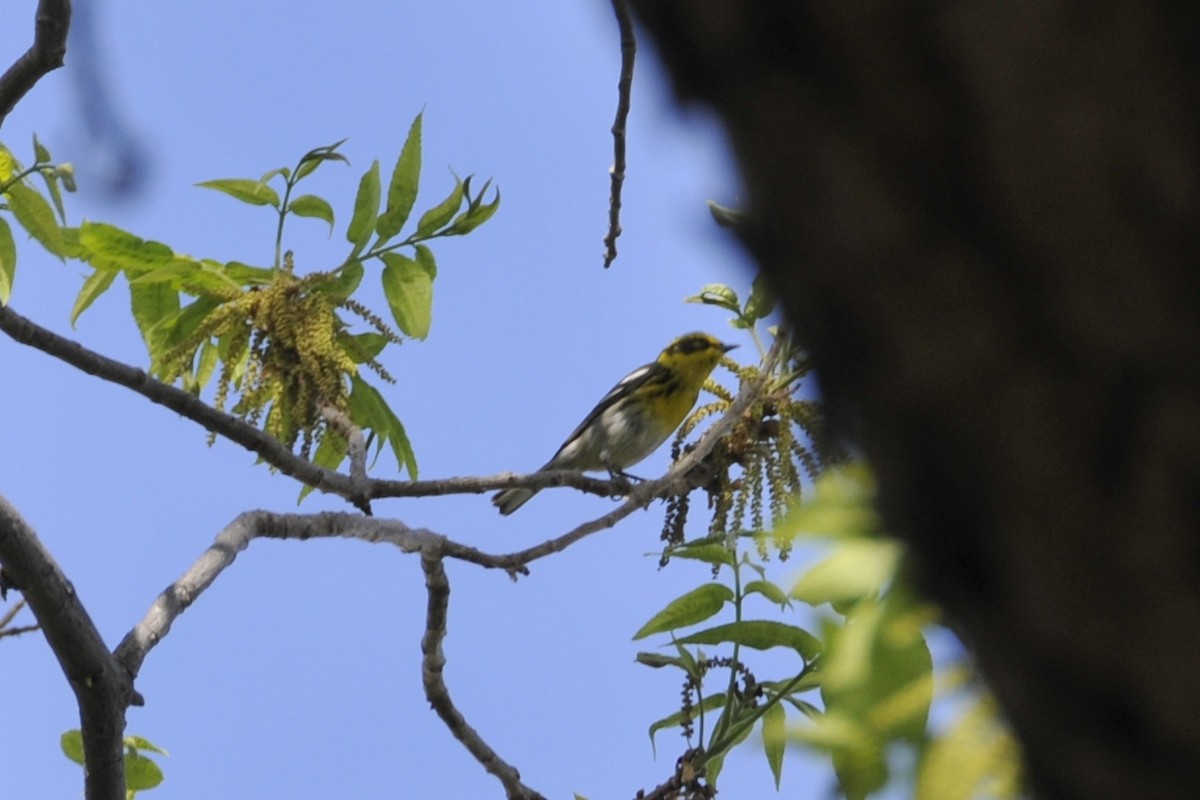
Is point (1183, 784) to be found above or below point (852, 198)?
below

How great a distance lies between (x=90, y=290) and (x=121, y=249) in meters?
0.25

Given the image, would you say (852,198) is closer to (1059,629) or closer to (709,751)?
(1059,629)

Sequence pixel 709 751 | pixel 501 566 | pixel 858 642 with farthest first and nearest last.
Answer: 1. pixel 501 566
2. pixel 709 751
3. pixel 858 642

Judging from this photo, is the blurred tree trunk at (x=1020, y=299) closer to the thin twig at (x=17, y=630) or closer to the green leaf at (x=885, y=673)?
the green leaf at (x=885, y=673)

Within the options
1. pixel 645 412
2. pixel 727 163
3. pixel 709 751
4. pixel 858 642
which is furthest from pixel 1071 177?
pixel 645 412

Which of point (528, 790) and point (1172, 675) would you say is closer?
point (1172, 675)

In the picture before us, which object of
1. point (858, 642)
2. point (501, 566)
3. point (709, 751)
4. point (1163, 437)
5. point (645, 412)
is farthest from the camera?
point (645, 412)

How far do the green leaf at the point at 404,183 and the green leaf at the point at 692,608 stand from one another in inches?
64.0

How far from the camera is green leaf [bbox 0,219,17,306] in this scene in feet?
10.4

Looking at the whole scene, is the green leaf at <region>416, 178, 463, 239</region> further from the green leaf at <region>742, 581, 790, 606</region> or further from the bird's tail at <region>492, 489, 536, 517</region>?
the bird's tail at <region>492, 489, 536, 517</region>

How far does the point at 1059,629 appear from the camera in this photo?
57cm

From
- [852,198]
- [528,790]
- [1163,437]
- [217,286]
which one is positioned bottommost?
[1163,437]

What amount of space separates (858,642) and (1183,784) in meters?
0.57

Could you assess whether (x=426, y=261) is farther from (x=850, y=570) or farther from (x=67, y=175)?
(x=850, y=570)
